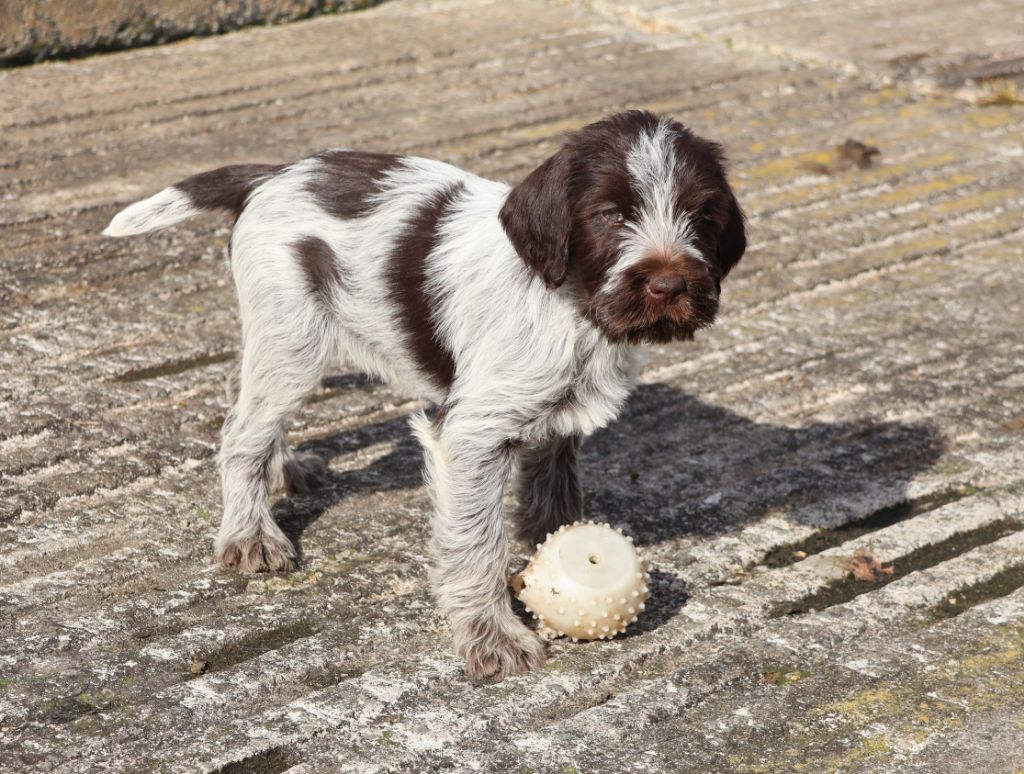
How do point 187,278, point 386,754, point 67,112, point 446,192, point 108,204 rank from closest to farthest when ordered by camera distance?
1. point 386,754
2. point 446,192
3. point 187,278
4. point 108,204
5. point 67,112

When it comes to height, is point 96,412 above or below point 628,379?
below

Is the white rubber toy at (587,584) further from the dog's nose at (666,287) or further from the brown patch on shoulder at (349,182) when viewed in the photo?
the brown patch on shoulder at (349,182)

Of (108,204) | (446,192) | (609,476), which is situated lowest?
(609,476)

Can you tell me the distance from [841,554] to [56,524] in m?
2.71

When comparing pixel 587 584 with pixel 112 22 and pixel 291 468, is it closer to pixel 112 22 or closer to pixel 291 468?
pixel 291 468

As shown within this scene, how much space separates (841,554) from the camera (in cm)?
454

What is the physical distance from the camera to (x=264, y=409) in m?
4.54

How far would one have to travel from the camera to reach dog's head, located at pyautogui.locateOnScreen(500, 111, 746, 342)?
3764 mm

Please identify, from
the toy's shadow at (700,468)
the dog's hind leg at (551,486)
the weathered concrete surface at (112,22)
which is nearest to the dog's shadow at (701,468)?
the toy's shadow at (700,468)

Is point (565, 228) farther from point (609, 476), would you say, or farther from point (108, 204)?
point (108, 204)

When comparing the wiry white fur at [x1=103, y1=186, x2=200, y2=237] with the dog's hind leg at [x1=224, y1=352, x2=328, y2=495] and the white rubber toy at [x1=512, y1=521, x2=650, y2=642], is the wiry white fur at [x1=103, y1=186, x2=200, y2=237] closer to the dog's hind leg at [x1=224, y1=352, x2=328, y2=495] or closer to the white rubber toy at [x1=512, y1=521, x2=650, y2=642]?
the dog's hind leg at [x1=224, y1=352, x2=328, y2=495]

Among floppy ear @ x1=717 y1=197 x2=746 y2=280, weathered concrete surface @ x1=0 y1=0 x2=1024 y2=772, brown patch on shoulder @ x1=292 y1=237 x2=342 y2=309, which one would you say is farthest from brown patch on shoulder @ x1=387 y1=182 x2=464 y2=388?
floppy ear @ x1=717 y1=197 x2=746 y2=280

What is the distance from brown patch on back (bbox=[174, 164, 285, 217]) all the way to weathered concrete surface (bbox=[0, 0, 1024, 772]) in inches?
36.7

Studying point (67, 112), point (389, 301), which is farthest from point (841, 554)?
point (67, 112)
